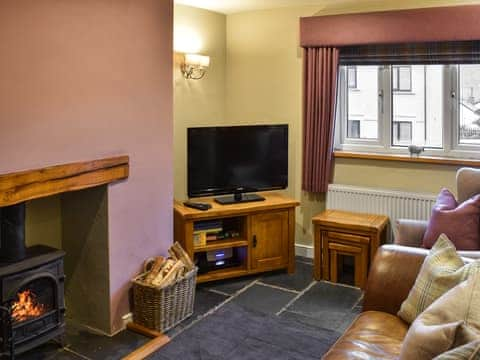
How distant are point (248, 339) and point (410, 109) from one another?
2.38 m

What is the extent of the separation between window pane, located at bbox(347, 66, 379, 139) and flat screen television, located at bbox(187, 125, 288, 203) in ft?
2.22

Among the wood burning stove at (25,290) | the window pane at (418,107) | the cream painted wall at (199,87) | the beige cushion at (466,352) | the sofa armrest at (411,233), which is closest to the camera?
Result: the beige cushion at (466,352)

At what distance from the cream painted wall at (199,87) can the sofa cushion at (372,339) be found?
2.43m

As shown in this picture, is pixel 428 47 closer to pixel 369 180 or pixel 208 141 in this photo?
pixel 369 180

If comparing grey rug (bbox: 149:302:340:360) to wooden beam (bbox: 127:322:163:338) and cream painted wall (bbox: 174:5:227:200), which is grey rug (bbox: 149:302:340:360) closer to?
wooden beam (bbox: 127:322:163:338)

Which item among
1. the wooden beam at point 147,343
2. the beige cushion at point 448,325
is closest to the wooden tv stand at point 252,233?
the wooden beam at point 147,343

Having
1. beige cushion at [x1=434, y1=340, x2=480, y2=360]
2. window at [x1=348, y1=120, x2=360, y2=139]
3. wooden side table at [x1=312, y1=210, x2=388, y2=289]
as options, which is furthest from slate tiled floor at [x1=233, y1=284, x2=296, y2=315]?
beige cushion at [x1=434, y1=340, x2=480, y2=360]

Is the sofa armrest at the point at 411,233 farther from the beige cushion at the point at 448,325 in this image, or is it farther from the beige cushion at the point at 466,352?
the beige cushion at the point at 466,352

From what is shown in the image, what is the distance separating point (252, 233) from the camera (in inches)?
168

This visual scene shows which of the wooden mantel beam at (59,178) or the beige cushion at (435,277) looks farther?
the wooden mantel beam at (59,178)

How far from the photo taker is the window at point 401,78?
446cm

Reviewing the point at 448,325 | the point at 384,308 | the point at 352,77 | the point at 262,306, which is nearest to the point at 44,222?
the point at 262,306

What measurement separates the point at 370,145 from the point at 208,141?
143cm

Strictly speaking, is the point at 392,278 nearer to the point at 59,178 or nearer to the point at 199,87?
the point at 59,178
